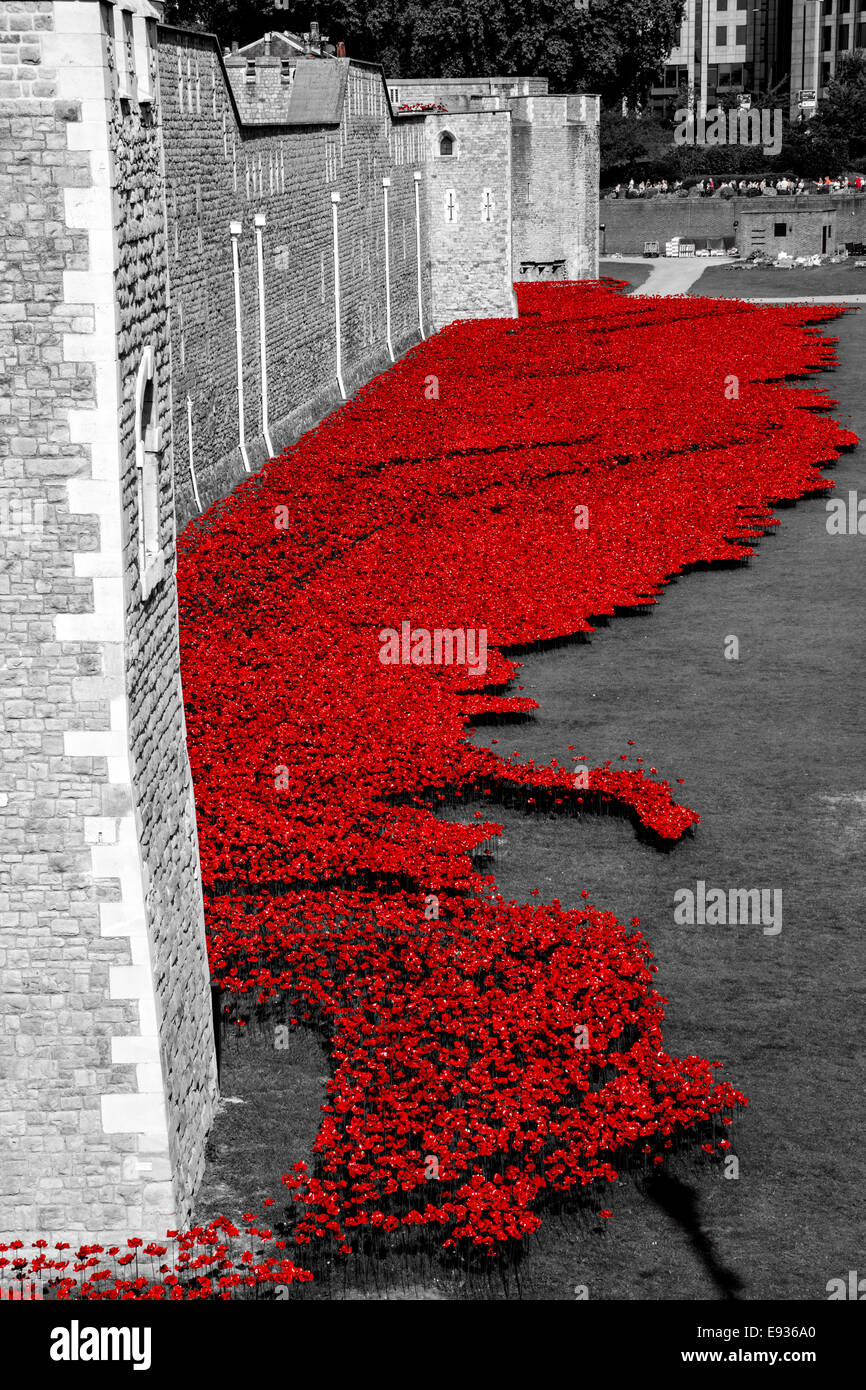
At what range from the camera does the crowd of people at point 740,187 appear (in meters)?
85.8

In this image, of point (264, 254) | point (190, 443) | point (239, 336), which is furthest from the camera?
point (264, 254)

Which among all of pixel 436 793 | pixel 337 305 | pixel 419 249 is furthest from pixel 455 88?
pixel 436 793

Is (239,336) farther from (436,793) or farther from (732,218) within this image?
(732,218)

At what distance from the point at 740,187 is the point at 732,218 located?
29.3 ft

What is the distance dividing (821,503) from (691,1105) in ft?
64.1

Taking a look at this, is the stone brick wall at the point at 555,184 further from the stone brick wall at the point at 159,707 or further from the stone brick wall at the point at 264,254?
the stone brick wall at the point at 159,707

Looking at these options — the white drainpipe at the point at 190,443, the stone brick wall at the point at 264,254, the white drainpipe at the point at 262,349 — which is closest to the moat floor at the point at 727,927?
the white drainpipe at the point at 190,443

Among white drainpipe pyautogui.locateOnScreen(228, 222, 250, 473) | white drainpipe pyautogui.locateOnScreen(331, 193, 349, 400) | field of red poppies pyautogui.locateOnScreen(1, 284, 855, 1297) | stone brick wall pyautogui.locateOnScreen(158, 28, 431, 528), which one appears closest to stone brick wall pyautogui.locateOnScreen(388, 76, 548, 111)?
stone brick wall pyautogui.locateOnScreen(158, 28, 431, 528)

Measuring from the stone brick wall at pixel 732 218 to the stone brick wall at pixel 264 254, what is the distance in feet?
130

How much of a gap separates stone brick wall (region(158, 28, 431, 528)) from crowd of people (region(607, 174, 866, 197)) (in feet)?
151

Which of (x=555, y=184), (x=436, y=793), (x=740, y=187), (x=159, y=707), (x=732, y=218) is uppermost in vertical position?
(x=555, y=184)

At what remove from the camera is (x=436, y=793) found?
15578 mm

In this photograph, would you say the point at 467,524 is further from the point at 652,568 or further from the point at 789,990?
the point at 789,990

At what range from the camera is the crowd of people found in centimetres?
8575
